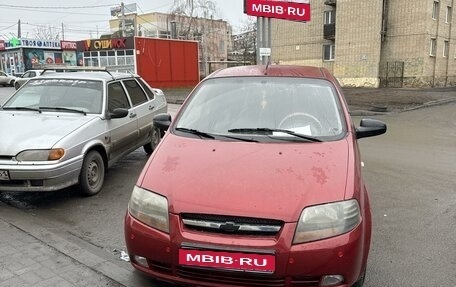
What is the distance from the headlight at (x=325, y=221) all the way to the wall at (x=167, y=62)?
2997 cm

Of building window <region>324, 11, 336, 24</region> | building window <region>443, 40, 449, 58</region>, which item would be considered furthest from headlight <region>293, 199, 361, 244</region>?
building window <region>324, 11, 336, 24</region>

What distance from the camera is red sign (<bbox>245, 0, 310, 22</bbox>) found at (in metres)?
14.4

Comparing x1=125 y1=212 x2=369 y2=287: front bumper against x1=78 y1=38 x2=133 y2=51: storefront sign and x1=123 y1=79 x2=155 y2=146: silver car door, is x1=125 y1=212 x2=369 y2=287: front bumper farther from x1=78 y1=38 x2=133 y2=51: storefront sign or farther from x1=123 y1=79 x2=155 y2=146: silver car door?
x1=78 y1=38 x2=133 y2=51: storefront sign

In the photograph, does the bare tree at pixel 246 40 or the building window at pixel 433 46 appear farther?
the bare tree at pixel 246 40

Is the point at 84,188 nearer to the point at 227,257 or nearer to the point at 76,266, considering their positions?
the point at 76,266

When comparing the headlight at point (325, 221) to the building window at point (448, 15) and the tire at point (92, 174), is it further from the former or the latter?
the building window at point (448, 15)

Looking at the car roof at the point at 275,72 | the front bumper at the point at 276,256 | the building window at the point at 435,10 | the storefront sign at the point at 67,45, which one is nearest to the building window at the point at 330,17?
→ the building window at the point at 435,10

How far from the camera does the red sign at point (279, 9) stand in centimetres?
1439

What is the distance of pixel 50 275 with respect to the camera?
3.49 meters

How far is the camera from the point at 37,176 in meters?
4.98

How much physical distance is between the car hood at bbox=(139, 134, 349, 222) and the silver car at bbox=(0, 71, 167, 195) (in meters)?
2.11

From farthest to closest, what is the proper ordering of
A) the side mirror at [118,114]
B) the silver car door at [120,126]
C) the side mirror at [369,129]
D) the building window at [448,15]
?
1. the building window at [448,15]
2. the silver car door at [120,126]
3. the side mirror at [118,114]
4. the side mirror at [369,129]

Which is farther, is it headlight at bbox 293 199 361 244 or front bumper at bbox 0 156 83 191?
front bumper at bbox 0 156 83 191

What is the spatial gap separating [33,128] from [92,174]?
950 mm
